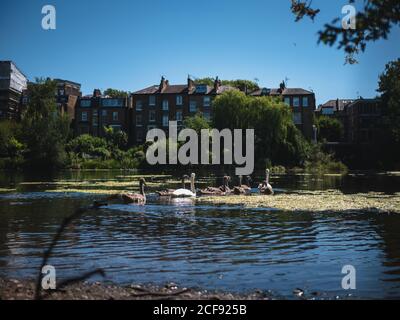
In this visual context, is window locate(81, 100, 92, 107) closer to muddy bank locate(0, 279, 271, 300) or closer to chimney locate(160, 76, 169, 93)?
chimney locate(160, 76, 169, 93)

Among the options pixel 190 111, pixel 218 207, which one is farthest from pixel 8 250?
pixel 190 111

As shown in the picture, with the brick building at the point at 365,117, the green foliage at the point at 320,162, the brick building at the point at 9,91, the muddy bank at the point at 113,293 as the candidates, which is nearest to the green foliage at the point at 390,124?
the green foliage at the point at 320,162

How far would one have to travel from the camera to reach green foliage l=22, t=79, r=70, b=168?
304ft

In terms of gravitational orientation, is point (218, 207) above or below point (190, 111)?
below

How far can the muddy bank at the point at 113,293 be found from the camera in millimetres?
9609

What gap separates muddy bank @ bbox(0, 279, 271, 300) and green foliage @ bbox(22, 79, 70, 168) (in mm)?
84620

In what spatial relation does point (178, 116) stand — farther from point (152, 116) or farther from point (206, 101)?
point (206, 101)

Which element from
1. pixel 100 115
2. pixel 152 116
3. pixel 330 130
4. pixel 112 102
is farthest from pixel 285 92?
pixel 100 115

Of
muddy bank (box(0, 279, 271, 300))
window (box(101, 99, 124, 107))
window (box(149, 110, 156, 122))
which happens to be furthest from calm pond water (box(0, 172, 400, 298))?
window (box(101, 99, 124, 107))

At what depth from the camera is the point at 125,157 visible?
319 feet

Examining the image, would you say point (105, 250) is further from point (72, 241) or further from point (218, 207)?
point (218, 207)

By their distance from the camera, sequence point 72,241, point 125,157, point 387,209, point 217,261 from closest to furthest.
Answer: point 217,261
point 72,241
point 387,209
point 125,157

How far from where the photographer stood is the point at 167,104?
108938 millimetres

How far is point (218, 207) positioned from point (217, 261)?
13776mm
